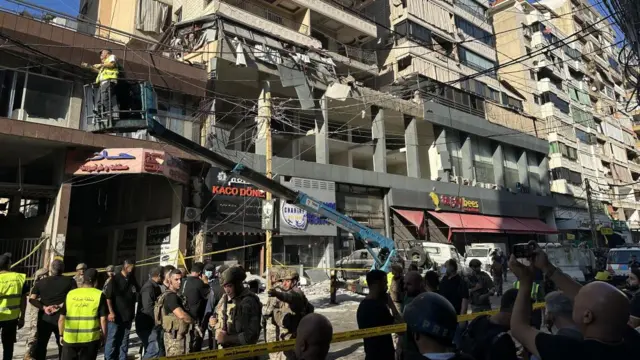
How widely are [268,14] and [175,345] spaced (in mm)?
22322

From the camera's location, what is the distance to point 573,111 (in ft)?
153

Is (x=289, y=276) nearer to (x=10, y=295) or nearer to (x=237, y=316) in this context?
(x=237, y=316)

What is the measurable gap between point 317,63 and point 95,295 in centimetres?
2033

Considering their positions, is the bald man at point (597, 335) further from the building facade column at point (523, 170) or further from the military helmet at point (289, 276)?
the building facade column at point (523, 170)

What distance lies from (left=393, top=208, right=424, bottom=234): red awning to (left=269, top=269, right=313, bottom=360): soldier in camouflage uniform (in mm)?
21178

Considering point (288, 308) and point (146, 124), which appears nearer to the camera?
point (288, 308)

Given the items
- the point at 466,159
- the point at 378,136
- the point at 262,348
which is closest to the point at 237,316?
the point at 262,348

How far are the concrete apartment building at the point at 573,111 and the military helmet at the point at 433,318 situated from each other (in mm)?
40573

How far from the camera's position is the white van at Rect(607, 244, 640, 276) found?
49.9ft

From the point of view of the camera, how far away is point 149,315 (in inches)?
253

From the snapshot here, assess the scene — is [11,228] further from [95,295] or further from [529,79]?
[529,79]

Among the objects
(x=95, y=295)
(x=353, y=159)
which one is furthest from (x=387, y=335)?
(x=353, y=159)

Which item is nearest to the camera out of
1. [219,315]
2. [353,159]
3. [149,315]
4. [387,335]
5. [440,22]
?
[387,335]

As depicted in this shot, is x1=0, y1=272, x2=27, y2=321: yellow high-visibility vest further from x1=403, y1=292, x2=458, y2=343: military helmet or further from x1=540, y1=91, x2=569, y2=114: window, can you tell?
x1=540, y1=91, x2=569, y2=114: window
